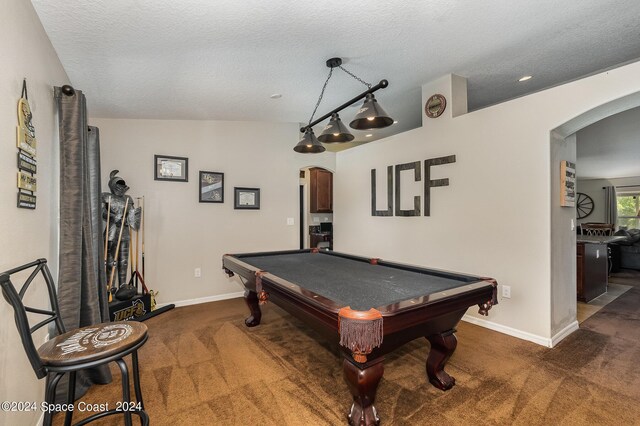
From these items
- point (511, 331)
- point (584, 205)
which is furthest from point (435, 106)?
point (584, 205)

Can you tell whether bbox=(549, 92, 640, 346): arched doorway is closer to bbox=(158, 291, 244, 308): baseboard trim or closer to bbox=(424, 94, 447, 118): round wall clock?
bbox=(424, 94, 447, 118): round wall clock

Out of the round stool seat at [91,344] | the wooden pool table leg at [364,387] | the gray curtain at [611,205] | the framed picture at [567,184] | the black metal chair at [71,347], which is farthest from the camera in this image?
the gray curtain at [611,205]

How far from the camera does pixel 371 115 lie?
226 cm

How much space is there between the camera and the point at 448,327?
1920mm

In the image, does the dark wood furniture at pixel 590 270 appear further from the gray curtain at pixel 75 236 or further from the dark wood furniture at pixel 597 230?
the gray curtain at pixel 75 236

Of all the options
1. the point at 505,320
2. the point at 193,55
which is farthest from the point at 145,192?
the point at 505,320

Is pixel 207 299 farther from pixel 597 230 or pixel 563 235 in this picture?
pixel 597 230

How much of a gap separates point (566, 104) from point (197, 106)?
383cm

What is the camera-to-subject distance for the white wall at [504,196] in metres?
2.59

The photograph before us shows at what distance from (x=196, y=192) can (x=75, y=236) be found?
7.18 ft

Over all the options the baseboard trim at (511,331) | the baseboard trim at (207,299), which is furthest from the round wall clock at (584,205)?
the baseboard trim at (207,299)

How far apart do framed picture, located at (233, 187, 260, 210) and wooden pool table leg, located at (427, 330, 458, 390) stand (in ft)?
10.8

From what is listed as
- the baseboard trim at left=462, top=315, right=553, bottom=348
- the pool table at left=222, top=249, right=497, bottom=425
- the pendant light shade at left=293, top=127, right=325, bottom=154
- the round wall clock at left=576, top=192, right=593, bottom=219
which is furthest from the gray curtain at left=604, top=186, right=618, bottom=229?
the pendant light shade at left=293, top=127, right=325, bottom=154

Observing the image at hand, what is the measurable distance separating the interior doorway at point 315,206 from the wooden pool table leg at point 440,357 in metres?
4.61
